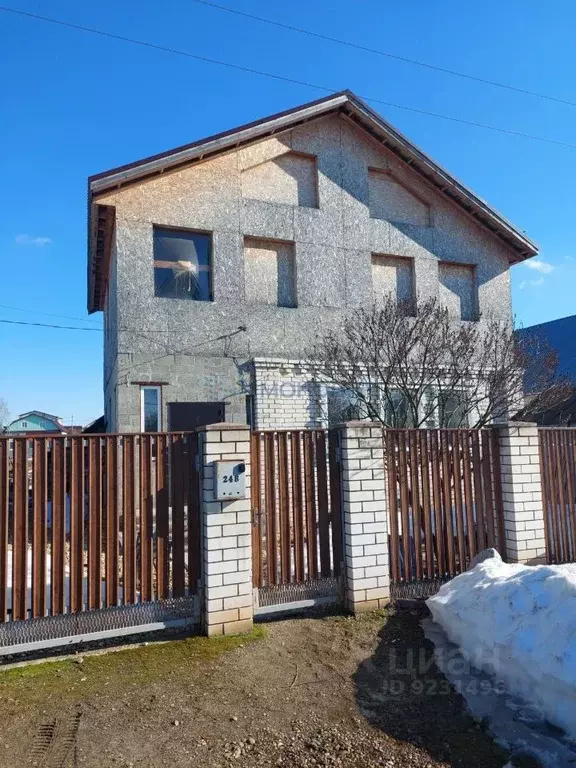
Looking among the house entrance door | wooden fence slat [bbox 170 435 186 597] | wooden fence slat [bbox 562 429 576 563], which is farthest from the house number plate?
the house entrance door

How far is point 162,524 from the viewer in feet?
14.8

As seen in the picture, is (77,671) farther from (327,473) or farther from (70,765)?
(327,473)

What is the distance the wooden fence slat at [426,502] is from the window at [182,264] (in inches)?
238

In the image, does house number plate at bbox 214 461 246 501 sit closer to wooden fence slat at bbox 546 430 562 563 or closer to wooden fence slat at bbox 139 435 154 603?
wooden fence slat at bbox 139 435 154 603

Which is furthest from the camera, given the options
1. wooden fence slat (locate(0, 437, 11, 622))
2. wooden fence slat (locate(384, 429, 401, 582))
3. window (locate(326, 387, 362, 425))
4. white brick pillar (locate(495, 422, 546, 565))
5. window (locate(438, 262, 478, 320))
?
window (locate(438, 262, 478, 320))

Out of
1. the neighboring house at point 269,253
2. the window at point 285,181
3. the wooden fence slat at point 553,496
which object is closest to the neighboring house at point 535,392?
the neighboring house at point 269,253

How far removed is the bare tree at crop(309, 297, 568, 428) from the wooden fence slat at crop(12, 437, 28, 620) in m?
6.29

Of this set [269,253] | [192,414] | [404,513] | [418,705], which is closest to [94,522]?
[418,705]

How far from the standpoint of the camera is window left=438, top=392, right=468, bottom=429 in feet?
31.0

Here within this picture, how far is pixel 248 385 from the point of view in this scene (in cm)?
1027

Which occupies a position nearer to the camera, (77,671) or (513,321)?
(77,671)

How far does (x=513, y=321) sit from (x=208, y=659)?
36.8 ft

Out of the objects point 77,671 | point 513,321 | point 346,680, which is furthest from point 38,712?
point 513,321

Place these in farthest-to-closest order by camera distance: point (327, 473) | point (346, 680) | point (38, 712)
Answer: point (327, 473), point (346, 680), point (38, 712)
